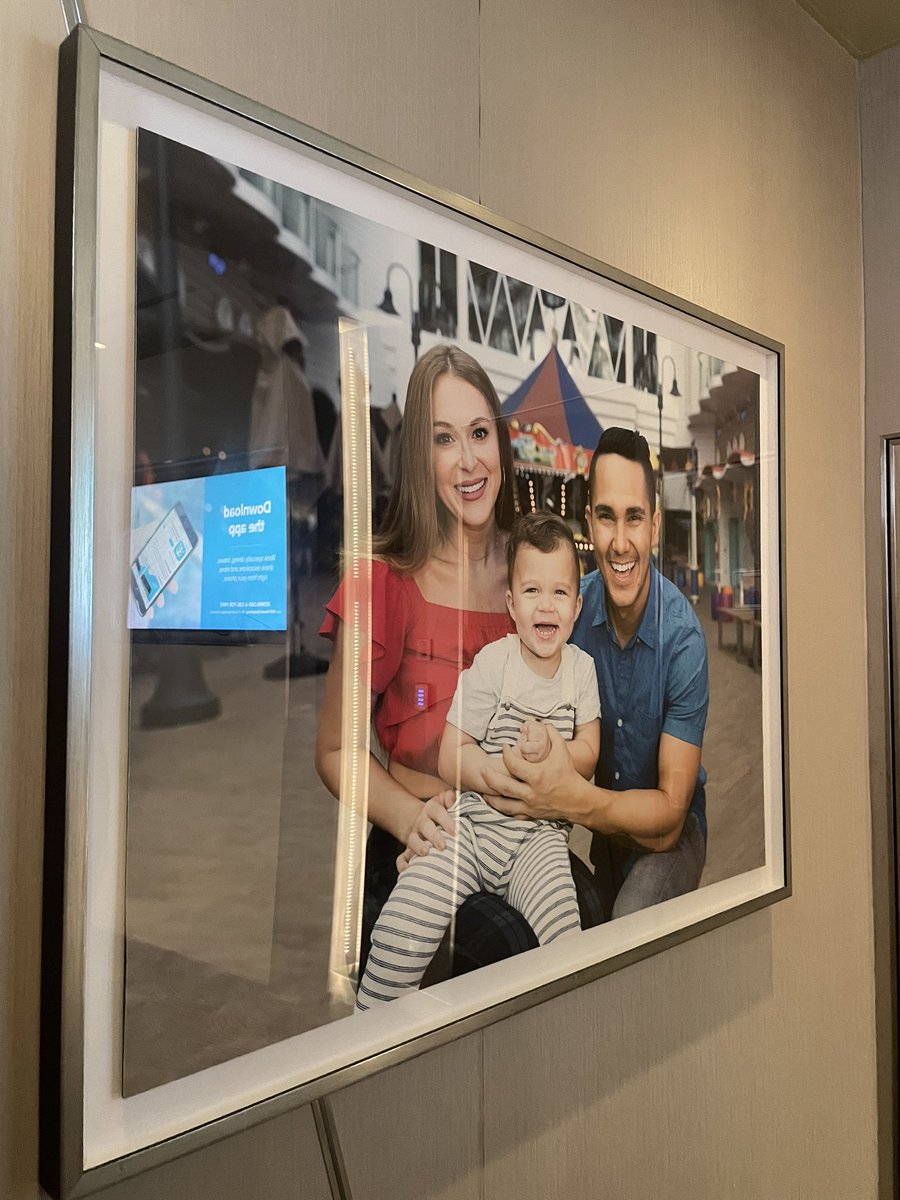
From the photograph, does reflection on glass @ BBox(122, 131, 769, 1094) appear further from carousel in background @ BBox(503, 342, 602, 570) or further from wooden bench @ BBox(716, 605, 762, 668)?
wooden bench @ BBox(716, 605, 762, 668)

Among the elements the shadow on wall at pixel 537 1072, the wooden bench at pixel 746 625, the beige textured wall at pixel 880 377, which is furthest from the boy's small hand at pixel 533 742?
the beige textured wall at pixel 880 377

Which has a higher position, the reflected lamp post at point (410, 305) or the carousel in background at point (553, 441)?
the reflected lamp post at point (410, 305)

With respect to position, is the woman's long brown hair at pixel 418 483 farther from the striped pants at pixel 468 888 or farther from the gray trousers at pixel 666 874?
the gray trousers at pixel 666 874

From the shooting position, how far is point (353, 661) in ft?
3.08

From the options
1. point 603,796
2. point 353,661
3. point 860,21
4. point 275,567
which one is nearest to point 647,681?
point 603,796

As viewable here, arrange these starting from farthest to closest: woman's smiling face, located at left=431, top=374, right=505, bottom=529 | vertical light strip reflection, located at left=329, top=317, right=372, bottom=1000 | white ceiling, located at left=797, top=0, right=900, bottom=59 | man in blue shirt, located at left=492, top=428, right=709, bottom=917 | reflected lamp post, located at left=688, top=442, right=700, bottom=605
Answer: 1. white ceiling, located at left=797, top=0, right=900, bottom=59
2. reflected lamp post, located at left=688, top=442, right=700, bottom=605
3. man in blue shirt, located at left=492, top=428, right=709, bottom=917
4. woman's smiling face, located at left=431, top=374, right=505, bottom=529
5. vertical light strip reflection, located at left=329, top=317, right=372, bottom=1000

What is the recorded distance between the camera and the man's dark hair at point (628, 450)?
1215 millimetres

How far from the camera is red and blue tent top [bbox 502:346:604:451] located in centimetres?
111

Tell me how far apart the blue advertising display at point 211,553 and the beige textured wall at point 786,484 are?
3.2 inches

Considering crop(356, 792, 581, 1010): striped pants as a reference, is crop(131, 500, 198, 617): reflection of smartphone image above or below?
above

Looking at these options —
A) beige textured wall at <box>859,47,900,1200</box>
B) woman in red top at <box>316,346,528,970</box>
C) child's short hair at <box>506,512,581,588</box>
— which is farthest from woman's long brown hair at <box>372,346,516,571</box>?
beige textured wall at <box>859,47,900,1200</box>

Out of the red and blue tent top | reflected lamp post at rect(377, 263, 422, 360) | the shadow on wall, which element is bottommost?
the shadow on wall

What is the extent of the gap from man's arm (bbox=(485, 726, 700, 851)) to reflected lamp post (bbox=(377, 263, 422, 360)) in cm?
47

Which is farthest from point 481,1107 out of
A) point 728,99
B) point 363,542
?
point 728,99
